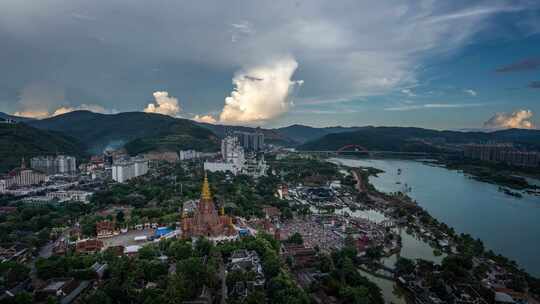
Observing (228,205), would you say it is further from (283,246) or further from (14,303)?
(14,303)

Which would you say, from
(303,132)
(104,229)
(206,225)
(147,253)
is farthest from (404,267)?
(303,132)

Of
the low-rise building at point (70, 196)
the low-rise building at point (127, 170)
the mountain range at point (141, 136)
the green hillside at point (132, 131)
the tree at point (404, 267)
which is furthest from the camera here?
the green hillside at point (132, 131)

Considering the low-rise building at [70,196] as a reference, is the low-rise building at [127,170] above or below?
above

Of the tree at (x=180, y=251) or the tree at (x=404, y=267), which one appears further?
the tree at (x=180, y=251)

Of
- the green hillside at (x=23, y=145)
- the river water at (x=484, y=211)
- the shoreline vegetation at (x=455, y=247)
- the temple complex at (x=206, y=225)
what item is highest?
the green hillside at (x=23, y=145)

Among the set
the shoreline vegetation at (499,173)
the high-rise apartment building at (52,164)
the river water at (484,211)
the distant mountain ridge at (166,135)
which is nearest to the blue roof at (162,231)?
the river water at (484,211)

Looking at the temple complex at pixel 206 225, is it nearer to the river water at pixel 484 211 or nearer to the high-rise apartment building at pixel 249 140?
the river water at pixel 484 211
